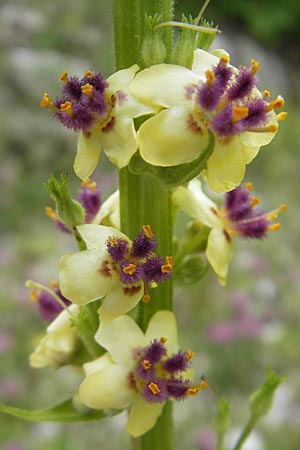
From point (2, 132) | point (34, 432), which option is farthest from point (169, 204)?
point (2, 132)

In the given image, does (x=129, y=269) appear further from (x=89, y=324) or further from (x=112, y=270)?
(x=89, y=324)

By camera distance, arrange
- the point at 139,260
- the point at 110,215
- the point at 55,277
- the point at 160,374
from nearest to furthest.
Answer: the point at 139,260 → the point at 160,374 → the point at 110,215 → the point at 55,277

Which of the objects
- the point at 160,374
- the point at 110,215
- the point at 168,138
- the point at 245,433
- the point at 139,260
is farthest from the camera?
the point at 245,433

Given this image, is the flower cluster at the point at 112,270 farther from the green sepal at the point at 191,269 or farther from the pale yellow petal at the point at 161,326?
the green sepal at the point at 191,269

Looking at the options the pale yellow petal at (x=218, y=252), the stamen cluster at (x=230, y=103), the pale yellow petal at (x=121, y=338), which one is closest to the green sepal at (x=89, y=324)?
the pale yellow petal at (x=121, y=338)

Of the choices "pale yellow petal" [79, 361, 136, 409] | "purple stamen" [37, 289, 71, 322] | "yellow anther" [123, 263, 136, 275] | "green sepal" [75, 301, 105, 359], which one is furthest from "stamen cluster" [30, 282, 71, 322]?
"yellow anther" [123, 263, 136, 275]

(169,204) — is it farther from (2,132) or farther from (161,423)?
(2,132)

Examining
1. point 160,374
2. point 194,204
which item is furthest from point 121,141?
point 160,374

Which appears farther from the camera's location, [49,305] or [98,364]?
[49,305]
